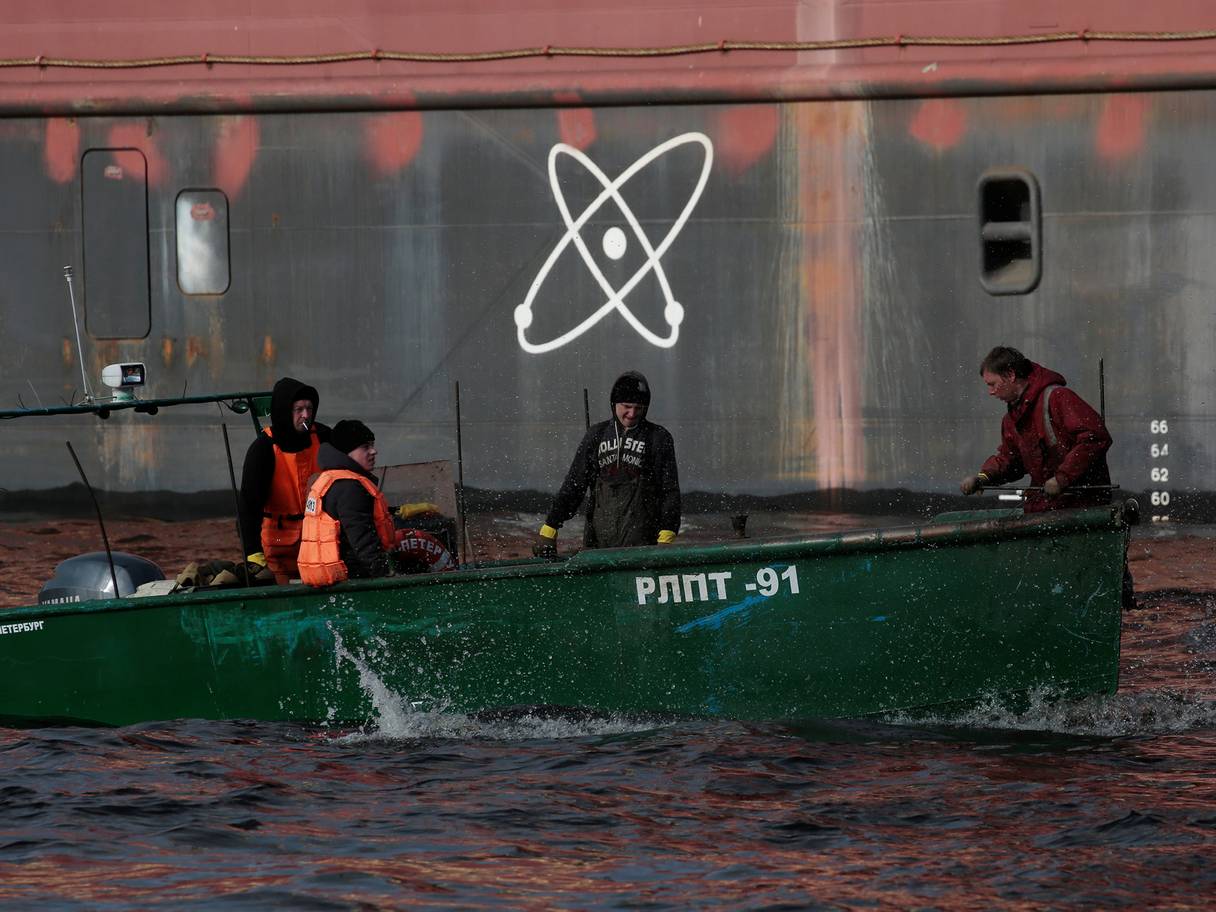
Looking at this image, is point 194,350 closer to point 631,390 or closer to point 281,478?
point 281,478

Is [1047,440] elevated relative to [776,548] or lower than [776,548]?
elevated

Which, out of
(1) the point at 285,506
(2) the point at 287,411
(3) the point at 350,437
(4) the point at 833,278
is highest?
(4) the point at 833,278

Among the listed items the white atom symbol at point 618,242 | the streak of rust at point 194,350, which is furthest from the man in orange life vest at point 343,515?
the streak of rust at point 194,350

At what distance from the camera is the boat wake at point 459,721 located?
24.0 feet

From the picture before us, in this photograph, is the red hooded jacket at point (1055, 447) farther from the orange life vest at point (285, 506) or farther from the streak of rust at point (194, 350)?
the streak of rust at point (194, 350)

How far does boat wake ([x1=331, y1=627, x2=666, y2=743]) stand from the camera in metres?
7.32

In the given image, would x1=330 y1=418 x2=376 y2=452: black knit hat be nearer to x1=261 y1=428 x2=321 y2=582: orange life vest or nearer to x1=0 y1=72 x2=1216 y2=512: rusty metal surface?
x1=261 y1=428 x2=321 y2=582: orange life vest

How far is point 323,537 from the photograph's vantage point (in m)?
7.29

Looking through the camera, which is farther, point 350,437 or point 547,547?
point 547,547

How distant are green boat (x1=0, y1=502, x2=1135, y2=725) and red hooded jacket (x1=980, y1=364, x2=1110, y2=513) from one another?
534 millimetres

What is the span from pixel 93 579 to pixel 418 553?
1403mm

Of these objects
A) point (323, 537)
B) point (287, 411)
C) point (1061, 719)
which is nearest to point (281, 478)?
point (287, 411)

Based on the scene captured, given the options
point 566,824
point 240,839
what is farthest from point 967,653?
point 240,839

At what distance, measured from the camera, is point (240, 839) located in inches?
241
